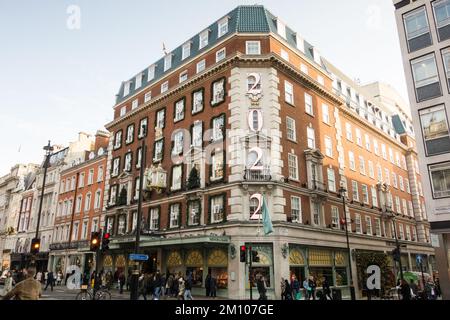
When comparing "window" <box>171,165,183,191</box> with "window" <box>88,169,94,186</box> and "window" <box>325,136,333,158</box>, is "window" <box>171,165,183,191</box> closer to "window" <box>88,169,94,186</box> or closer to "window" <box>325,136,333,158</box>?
"window" <box>325,136,333,158</box>

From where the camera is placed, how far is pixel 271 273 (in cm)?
2438

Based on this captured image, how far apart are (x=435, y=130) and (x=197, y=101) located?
62.7 feet

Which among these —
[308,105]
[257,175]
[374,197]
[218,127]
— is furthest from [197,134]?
[374,197]

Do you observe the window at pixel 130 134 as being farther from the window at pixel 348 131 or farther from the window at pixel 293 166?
the window at pixel 348 131

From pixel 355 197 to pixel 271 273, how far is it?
1610 cm

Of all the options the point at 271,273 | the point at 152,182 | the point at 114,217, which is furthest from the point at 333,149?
the point at 114,217

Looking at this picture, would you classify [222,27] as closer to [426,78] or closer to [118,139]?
[426,78]

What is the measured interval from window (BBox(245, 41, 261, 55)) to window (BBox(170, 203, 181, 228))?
14.4m

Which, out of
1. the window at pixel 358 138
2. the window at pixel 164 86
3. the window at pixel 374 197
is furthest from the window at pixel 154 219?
the window at pixel 374 197

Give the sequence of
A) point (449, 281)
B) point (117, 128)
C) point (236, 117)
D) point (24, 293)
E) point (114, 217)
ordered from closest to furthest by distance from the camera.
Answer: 1. point (24, 293)
2. point (449, 281)
3. point (236, 117)
4. point (114, 217)
5. point (117, 128)

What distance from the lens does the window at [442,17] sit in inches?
884

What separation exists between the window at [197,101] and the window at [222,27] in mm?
5516

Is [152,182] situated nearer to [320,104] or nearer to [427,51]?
[320,104]

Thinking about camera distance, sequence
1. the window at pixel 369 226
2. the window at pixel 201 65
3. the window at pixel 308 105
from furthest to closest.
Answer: the window at pixel 369 226 → the window at pixel 201 65 → the window at pixel 308 105
